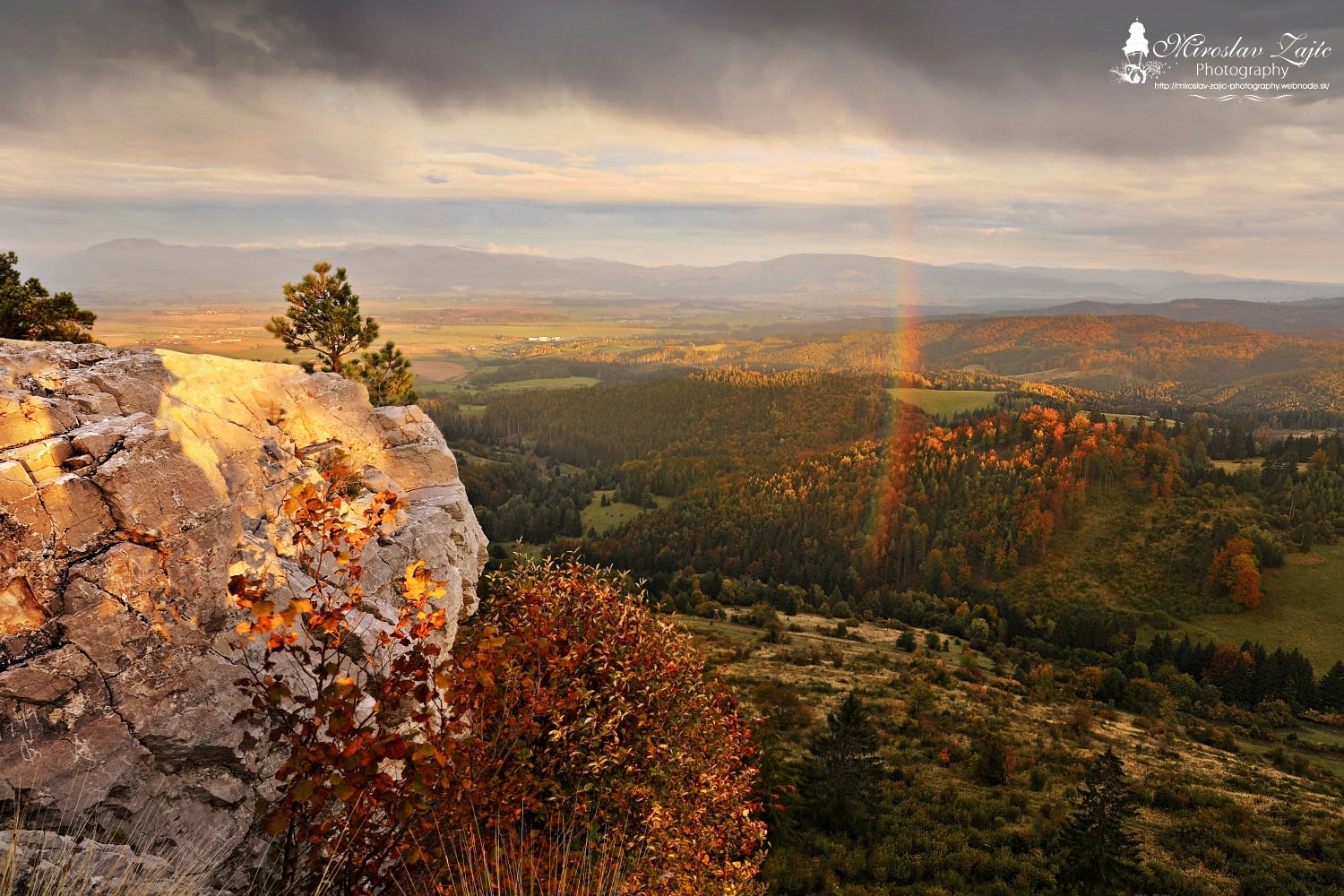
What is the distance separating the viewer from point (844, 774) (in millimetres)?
26234

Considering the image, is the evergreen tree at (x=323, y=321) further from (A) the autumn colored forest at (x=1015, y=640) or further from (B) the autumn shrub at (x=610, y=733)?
(B) the autumn shrub at (x=610, y=733)

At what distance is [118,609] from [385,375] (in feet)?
105

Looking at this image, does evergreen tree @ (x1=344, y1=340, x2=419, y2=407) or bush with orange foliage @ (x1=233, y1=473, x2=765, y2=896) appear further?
evergreen tree @ (x1=344, y1=340, x2=419, y2=407)

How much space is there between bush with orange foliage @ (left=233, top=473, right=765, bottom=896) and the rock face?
853 mm

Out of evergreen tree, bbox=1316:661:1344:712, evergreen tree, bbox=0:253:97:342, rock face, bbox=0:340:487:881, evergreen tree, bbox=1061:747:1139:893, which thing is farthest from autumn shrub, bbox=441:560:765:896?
evergreen tree, bbox=1316:661:1344:712

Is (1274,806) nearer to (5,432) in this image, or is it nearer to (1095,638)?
(5,432)

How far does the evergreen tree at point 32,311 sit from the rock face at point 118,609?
19799mm

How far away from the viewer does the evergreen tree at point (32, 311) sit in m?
25.3

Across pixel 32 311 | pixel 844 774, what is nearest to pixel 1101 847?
pixel 844 774

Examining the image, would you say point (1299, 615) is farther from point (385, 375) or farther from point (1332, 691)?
point (385, 375)

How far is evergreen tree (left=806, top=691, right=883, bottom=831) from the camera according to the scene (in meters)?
26.2

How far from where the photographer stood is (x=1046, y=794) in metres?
30.6

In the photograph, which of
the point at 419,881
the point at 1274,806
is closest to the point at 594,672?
the point at 419,881

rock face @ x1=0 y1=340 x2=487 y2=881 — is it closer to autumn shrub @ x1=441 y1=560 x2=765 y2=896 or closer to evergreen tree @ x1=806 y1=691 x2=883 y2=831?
autumn shrub @ x1=441 y1=560 x2=765 y2=896
